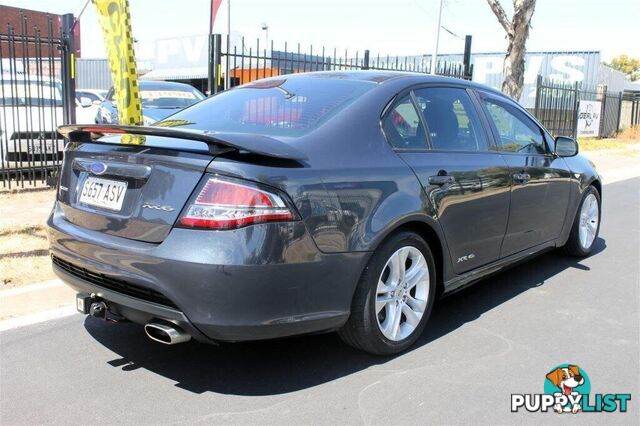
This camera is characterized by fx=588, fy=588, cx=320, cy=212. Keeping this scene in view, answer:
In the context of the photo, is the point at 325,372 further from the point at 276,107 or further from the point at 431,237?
the point at 276,107

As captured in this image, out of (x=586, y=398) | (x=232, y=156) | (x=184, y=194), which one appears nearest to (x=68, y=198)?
(x=184, y=194)

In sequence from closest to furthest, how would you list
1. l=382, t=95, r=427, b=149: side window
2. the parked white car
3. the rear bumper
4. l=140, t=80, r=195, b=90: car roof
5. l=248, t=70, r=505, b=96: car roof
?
the rear bumper < l=382, t=95, r=427, b=149: side window < l=248, t=70, r=505, b=96: car roof < the parked white car < l=140, t=80, r=195, b=90: car roof

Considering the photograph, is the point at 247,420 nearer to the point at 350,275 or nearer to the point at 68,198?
the point at 350,275

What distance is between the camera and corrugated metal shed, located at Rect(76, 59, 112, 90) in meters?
37.3

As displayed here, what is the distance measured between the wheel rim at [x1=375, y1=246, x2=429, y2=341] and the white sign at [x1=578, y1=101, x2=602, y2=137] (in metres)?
22.1

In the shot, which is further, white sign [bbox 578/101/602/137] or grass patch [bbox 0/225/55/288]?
white sign [bbox 578/101/602/137]

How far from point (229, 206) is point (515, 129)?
295cm

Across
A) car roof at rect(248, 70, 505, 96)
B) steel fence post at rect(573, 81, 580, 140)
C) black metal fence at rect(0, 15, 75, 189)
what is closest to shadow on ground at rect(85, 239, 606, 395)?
car roof at rect(248, 70, 505, 96)

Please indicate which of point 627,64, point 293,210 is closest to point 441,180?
point 293,210

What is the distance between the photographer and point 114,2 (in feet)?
15.6

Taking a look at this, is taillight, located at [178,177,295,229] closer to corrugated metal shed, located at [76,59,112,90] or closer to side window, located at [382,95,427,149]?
side window, located at [382,95,427,149]

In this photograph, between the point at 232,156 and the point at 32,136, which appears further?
the point at 32,136

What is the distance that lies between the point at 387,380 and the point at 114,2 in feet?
12.0

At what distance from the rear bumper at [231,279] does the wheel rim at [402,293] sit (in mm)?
394
